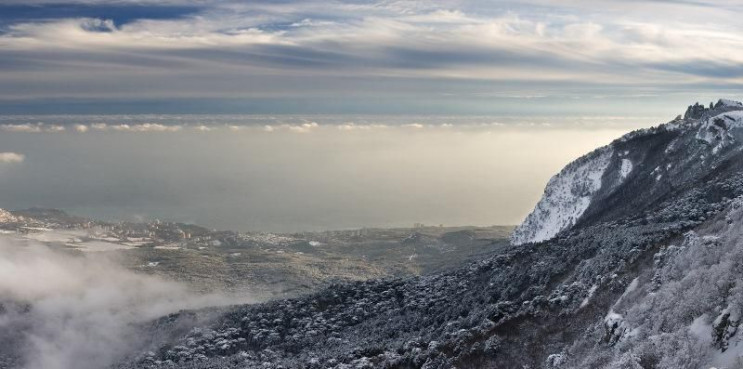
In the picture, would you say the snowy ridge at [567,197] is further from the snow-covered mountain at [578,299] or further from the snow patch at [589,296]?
the snow patch at [589,296]

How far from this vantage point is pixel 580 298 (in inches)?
2450

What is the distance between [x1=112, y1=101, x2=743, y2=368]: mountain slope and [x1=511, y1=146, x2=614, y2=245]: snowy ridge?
1.21ft

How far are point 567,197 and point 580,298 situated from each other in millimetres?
98169

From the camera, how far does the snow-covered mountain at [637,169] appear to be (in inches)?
4771

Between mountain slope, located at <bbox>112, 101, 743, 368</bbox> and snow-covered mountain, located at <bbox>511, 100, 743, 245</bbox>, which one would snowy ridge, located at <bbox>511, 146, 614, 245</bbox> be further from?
mountain slope, located at <bbox>112, 101, 743, 368</bbox>

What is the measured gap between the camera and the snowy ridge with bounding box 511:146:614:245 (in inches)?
5876

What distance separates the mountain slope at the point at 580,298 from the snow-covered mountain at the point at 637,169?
381 mm

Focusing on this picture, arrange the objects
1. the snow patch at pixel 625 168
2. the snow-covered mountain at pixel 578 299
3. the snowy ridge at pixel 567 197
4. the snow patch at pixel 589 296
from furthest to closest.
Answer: the snowy ridge at pixel 567 197, the snow patch at pixel 625 168, the snow patch at pixel 589 296, the snow-covered mountain at pixel 578 299

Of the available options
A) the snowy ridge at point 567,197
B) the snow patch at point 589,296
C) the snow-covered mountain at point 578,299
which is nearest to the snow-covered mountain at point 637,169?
the snowy ridge at point 567,197

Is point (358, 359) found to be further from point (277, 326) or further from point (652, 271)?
point (277, 326)

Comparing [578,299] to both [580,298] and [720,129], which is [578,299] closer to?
[580,298]

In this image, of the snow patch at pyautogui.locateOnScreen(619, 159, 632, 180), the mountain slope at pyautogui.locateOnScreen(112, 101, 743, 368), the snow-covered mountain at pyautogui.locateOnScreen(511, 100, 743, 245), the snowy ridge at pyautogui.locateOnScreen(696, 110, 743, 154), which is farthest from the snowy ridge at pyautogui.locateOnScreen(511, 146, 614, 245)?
the snowy ridge at pyautogui.locateOnScreen(696, 110, 743, 154)

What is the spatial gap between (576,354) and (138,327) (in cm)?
15349

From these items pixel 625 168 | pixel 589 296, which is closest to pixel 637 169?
pixel 625 168
